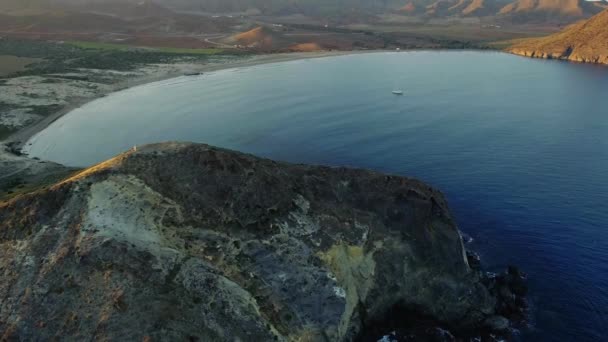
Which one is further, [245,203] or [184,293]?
[245,203]

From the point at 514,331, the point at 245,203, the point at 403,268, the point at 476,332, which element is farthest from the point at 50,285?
the point at 514,331

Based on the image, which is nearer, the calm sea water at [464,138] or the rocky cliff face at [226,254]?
Result: the rocky cliff face at [226,254]

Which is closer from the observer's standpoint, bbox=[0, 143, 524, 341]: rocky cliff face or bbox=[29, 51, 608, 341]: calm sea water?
bbox=[0, 143, 524, 341]: rocky cliff face

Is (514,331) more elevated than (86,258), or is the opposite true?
(86,258)

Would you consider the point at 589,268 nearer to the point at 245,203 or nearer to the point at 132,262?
the point at 245,203

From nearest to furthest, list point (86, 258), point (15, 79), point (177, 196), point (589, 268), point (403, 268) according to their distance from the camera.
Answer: point (86, 258), point (177, 196), point (403, 268), point (589, 268), point (15, 79)
